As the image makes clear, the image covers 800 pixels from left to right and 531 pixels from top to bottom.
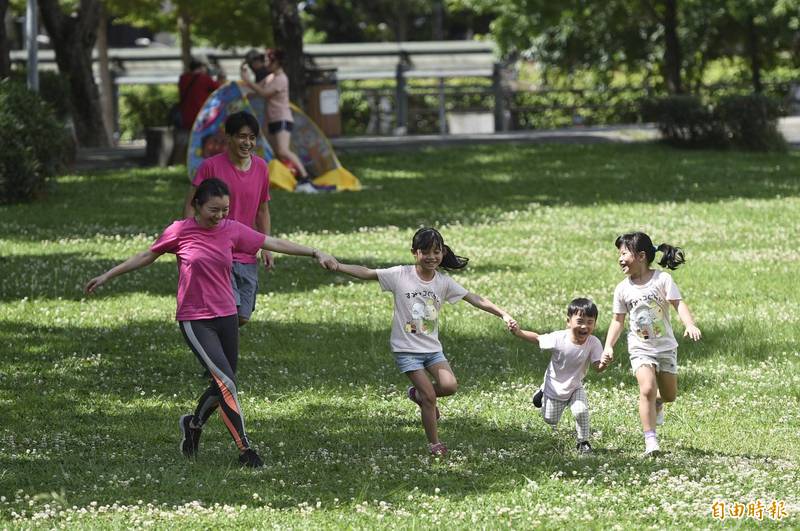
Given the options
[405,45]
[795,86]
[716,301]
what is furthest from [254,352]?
[795,86]

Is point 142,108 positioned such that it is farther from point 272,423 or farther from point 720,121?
point 272,423

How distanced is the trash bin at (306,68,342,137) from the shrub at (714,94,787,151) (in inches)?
336

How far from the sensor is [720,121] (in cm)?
2931

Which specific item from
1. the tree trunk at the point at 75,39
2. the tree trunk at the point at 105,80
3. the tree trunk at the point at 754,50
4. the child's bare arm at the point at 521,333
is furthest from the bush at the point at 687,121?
the child's bare arm at the point at 521,333

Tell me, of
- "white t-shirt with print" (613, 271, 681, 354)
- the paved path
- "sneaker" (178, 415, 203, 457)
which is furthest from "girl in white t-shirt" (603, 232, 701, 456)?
the paved path

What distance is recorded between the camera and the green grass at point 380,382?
24.0ft

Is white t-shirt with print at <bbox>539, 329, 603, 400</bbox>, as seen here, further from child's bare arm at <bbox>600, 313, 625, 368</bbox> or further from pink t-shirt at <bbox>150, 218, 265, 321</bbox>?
pink t-shirt at <bbox>150, 218, 265, 321</bbox>

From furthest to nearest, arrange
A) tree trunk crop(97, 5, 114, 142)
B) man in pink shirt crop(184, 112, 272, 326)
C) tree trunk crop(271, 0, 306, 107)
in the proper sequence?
1. tree trunk crop(97, 5, 114, 142)
2. tree trunk crop(271, 0, 306, 107)
3. man in pink shirt crop(184, 112, 272, 326)

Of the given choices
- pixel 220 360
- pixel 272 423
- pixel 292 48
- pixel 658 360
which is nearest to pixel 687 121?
pixel 292 48

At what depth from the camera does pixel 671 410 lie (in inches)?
390

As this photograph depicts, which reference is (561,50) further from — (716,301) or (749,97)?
(716,301)

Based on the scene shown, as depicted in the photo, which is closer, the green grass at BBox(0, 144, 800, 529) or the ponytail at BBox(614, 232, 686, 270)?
the green grass at BBox(0, 144, 800, 529)

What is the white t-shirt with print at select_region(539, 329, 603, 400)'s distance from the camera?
27.9 ft

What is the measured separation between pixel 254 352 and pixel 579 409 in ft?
13.8
